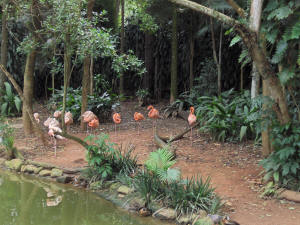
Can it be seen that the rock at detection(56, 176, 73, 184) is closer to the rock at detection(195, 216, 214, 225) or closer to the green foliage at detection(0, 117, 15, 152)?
the green foliage at detection(0, 117, 15, 152)

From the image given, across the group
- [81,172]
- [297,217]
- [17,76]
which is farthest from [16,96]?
[297,217]

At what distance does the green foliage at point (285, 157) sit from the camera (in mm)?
4867

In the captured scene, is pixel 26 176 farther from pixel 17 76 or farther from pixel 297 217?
pixel 17 76

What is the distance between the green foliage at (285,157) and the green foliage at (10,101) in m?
8.63

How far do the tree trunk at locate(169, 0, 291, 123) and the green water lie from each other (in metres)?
2.22

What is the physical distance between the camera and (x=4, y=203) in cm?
554

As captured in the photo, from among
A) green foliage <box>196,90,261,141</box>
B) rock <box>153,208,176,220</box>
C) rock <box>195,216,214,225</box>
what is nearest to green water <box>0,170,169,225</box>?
rock <box>153,208,176,220</box>

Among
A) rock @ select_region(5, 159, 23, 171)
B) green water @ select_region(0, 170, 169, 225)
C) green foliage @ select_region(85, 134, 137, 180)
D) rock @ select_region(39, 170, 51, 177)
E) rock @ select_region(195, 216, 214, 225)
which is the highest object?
green foliage @ select_region(85, 134, 137, 180)

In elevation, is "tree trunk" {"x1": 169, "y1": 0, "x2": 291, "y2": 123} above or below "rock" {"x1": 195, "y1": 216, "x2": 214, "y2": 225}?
above

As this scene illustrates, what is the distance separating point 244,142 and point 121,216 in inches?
129

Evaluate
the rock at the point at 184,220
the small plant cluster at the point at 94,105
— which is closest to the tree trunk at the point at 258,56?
the rock at the point at 184,220

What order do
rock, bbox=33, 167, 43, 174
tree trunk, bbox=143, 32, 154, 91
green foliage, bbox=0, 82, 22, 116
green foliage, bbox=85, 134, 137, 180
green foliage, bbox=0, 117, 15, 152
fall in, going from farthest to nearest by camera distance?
tree trunk, bbox=143, 32, 154, 91 → green foliage, bbox=0, 82, 22, 116 → green foliage, bbox=0, 117, 15, 152 → rock, bbox=33, 167, 43, 174 → green foliage, bbox=85, 134, 137, 180

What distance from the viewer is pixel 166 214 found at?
15.7ft

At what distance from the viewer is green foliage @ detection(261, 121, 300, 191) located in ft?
16.0
